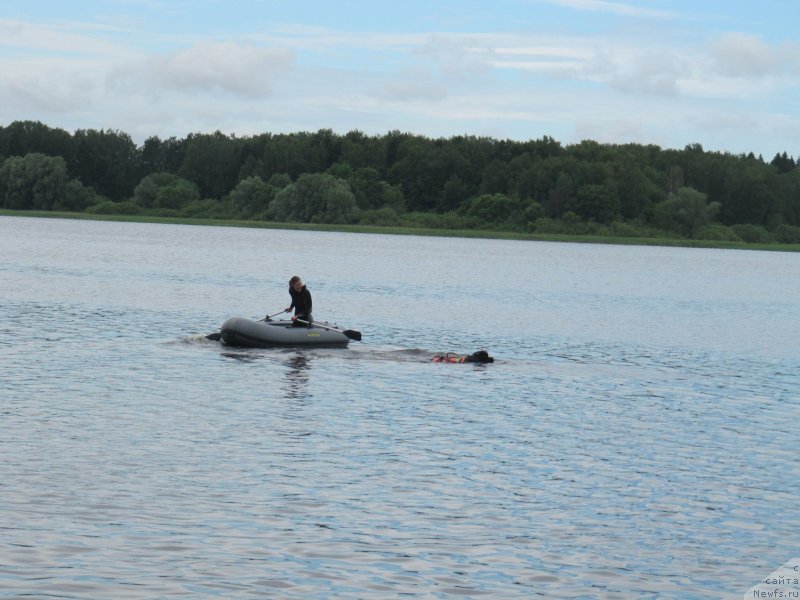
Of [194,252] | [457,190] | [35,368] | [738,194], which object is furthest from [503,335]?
[738,194]

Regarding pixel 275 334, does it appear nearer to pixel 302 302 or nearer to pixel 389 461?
pixel 302 302

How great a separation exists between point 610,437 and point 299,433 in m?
5.30

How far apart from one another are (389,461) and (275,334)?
43.9 feet

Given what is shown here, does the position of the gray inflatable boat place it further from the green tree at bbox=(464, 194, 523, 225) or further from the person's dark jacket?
the green tree at bbox=(464, 194, 523, 225)

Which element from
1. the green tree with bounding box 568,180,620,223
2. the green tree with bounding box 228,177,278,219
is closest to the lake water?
the green tree with bounding box 568,180,620,223

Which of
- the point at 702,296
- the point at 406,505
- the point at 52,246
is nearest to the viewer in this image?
the point at 406,505

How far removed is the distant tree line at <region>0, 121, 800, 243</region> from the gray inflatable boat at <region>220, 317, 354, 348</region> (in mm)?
98486

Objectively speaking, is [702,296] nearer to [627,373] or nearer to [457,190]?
[627,373]

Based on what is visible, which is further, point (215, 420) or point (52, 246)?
point (52, 246)

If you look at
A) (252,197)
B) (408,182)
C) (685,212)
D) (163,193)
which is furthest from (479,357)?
(163,193)

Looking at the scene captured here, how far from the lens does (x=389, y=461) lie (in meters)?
17.7

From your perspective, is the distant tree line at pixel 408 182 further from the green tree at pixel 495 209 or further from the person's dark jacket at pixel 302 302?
the person's dark jacket at pixel 302 302

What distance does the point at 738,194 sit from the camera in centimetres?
15112

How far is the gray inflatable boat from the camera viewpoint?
30.4 meters
